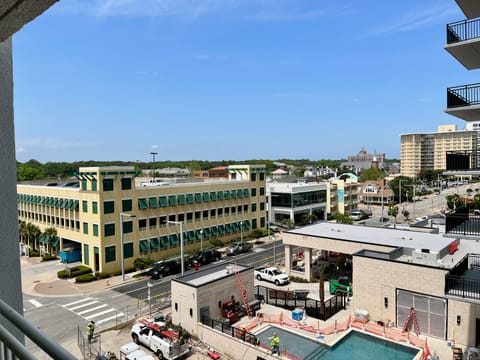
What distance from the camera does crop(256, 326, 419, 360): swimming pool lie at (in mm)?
18766

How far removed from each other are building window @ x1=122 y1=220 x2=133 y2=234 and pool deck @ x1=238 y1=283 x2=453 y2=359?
62.3 ft

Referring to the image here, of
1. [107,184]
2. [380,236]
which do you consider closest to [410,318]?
[380,236]

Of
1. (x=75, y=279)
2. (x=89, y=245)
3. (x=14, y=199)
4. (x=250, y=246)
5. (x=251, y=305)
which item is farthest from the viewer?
(x=250, y=246)

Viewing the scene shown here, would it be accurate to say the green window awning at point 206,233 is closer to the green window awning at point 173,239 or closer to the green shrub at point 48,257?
the green window awning at point 173,239

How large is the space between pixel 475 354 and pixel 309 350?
8.20 meters

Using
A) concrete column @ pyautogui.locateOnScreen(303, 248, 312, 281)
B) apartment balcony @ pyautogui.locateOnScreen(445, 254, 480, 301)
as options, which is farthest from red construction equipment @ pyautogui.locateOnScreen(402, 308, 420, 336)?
concrete column @ pyautogui.locateOnScreen(303, 248, 312, 281)

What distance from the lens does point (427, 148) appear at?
171 meters

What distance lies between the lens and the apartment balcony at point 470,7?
13.4 m

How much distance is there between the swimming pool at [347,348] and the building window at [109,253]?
21044 millimetres

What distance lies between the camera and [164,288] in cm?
3183

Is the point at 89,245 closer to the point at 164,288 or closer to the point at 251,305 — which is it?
the point at 164,288

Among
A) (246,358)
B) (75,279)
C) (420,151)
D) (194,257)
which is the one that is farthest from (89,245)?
(420,151)

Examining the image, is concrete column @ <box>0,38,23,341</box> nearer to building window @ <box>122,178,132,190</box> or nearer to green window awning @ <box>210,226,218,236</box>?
building window @ <box>122,178,132,190</box>

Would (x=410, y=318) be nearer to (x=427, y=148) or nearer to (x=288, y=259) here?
(x=288, y=259)
